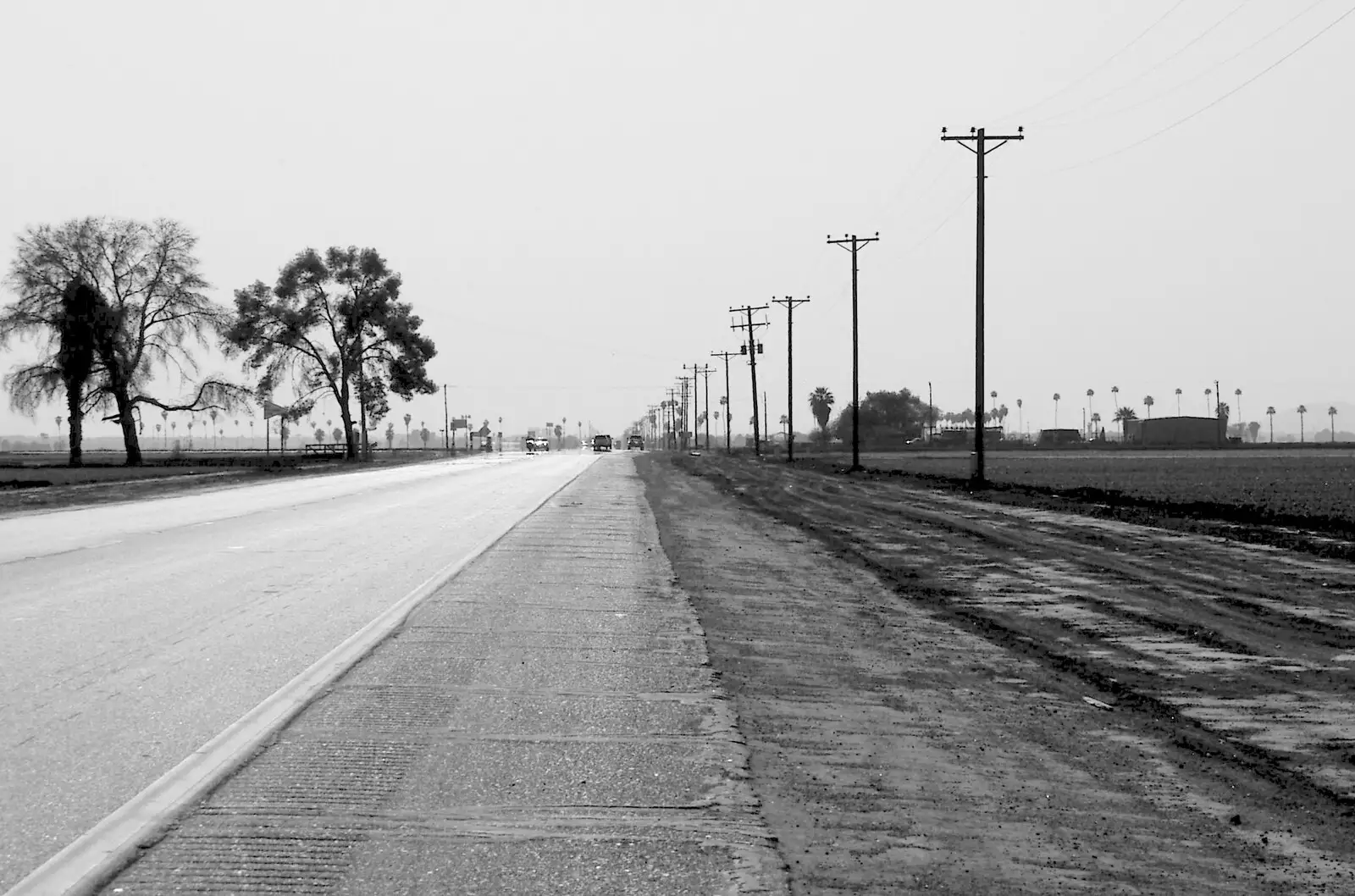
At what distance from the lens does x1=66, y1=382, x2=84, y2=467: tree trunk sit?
252 feet

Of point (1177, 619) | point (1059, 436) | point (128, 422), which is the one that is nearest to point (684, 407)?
point (1059, 436)

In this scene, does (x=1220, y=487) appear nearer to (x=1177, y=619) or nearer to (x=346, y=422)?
(x=1177, y=619)

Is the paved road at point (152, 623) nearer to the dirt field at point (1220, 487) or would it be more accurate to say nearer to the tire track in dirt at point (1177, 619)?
the tire track in dirt at point (1177, 619)

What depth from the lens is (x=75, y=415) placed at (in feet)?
253

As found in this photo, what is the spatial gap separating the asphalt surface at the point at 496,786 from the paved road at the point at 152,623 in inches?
23.8

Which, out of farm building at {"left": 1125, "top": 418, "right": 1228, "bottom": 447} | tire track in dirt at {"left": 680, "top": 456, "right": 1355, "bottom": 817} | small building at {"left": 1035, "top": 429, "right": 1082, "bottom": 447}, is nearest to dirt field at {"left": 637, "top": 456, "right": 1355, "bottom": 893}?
tire track in dirt at {"left": 680, "top": 456, "right": 1355, "bottom": 817}

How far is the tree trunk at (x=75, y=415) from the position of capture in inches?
3024

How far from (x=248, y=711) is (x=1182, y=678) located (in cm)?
634

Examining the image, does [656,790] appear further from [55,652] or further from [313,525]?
[313,525]

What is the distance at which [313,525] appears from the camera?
25281 millimetres

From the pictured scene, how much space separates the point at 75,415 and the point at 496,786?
77749 mm

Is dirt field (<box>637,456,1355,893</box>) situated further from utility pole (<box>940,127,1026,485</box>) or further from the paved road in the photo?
utility pole (<box>940,127,1026,485</box>)

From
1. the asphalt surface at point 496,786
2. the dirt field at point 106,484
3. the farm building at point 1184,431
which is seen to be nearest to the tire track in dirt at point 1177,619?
the asphalt surface at point 496,786

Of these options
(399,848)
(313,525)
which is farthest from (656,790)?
(313,525)
